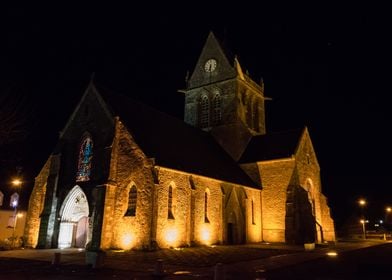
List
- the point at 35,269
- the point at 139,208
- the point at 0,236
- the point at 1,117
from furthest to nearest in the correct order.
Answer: the point at 0,236 → the point at 139,208 → the point at 1,117 → the point at 35,269

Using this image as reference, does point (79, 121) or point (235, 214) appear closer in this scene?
point (79, 121)

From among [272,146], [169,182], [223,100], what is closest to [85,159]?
[169,182]

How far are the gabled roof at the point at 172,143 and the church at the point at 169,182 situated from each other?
0.12 m

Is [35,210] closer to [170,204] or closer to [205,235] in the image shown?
[170,204]

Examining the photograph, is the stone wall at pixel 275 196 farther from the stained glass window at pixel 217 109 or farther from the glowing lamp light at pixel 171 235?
the glowing lamp light at pixel 171 235

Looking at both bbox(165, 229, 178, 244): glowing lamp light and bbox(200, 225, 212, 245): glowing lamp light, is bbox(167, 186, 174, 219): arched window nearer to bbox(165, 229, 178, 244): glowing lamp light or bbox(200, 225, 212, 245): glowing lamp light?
bbox(165, 229, 178, 244): glowing lamp light

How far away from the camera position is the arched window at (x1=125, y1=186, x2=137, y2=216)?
23.4m

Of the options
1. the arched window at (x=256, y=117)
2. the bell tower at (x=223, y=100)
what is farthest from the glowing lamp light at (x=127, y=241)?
the arched window at (x=256, y=117)

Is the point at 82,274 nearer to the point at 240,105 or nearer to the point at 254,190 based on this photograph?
the point at 254,190

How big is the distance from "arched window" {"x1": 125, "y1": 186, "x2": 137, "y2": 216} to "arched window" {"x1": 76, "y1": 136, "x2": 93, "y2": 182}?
3.96 meters

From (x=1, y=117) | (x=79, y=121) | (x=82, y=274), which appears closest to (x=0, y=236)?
(x=79, y=121)

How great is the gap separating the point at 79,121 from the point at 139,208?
961 cm

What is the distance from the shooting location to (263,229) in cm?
3403

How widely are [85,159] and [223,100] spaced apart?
18692 millimetres
